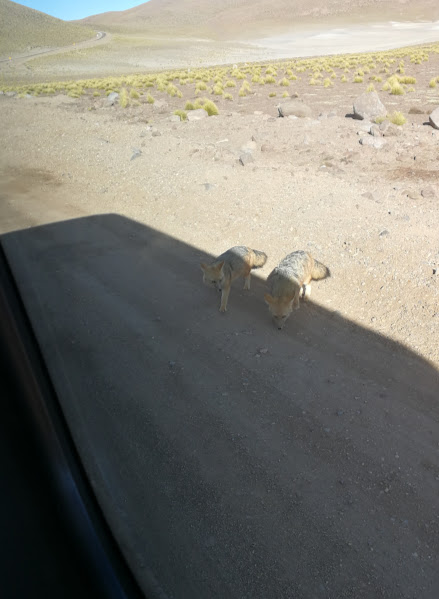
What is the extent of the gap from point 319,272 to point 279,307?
1265 millimetres

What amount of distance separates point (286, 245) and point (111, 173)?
641 cm

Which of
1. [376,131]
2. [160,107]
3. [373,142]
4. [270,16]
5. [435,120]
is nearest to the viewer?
[373,142]

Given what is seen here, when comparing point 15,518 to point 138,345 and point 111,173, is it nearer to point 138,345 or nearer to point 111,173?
point 138,345

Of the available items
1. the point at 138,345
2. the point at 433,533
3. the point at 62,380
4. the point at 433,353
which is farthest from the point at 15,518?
the point at 433,353

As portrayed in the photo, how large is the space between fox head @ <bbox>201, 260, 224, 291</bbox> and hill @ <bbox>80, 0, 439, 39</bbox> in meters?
118

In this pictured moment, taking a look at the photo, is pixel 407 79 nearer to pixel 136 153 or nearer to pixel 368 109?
pixel 368 109

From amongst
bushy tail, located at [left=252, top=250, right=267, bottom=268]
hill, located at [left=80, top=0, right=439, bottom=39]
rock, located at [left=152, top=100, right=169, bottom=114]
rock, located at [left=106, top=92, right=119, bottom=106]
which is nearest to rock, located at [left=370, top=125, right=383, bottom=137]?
bushy tail, located at [left=252, top=250, right=267, bottom=268]

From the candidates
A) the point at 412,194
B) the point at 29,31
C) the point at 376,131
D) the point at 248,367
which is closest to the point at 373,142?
the point at 376,131

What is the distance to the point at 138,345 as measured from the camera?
17.4 ft

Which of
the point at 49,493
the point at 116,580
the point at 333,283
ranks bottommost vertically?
Result: the point at 333,283

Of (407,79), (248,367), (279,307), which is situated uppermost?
(279,307)

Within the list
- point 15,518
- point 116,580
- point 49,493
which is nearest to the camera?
point 15,518

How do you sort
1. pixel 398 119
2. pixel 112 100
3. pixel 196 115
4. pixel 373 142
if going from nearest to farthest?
pixel 373 142 → pixel 398 119 → pixel 196 115 → pixel 112 100

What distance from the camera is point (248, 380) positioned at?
4.77 meters
